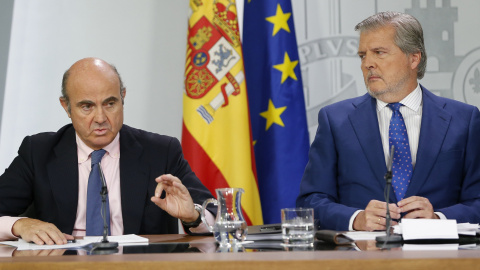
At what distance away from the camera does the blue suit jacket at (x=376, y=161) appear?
2803 millimetres

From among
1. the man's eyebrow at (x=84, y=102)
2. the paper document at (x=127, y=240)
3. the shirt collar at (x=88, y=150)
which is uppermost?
the man's eyebrow at (x=84, y=102)

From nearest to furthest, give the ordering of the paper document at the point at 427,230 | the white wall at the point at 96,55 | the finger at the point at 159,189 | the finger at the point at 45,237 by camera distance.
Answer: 1. the paper document at the point at 427,230
2. the finger at the point at 45,237
3. the finger at the point at 159,189
4. the white wall at the point at 96,55

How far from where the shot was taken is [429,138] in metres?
2.85

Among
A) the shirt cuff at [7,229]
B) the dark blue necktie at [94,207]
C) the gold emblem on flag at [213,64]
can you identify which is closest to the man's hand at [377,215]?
the dark blue necktie at [94,207]

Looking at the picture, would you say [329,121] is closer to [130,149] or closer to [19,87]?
[130,149]

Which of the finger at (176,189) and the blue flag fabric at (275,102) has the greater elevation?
the blue flag fabric at (275,102)

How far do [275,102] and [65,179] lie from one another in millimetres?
1644

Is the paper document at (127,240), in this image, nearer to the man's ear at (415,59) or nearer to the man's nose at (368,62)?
the man's nose at (368,62)

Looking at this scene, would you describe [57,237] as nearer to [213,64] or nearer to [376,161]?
[376,161]

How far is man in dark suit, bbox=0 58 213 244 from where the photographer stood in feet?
9.15

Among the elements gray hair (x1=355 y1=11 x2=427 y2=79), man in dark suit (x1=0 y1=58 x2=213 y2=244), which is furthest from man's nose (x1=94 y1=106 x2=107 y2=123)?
gray hair (x1=355 y1=11 x2=427 y2=79)

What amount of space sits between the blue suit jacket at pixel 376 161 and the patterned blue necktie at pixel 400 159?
0.03 metres

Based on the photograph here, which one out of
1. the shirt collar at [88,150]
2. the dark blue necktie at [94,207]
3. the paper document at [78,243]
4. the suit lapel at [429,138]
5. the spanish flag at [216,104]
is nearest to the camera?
the paper document at [78,243]

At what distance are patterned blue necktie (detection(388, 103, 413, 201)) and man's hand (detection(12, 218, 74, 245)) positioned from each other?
1.39 meters
